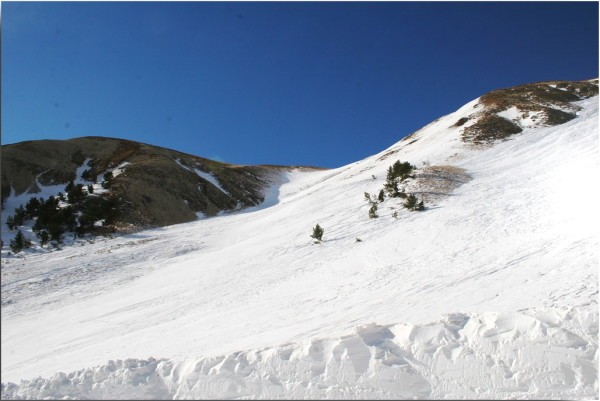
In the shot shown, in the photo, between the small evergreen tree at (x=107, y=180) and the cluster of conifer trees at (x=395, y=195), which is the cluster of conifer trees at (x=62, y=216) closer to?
the small evergreen tree at (x=107, y=180)

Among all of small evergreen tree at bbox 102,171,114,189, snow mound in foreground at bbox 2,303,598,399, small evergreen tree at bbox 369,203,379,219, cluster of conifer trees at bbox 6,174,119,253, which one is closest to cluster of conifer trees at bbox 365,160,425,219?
small evergreen tree at bbox 369,203,379,219

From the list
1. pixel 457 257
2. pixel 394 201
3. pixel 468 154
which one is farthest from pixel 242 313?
pixel 468 154

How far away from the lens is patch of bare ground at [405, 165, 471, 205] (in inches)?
821

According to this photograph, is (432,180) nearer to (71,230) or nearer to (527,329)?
(527,329)

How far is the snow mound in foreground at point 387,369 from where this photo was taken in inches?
226

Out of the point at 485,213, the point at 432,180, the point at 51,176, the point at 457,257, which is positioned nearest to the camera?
the point at 457,257

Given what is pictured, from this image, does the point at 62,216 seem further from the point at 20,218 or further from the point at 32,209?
the point at 20,218

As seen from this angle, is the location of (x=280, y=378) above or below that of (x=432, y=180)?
below

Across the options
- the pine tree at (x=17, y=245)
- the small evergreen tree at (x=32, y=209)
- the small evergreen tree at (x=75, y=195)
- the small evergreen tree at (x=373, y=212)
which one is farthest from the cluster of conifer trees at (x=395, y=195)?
the small evergreen tree at (x=75, y=195)

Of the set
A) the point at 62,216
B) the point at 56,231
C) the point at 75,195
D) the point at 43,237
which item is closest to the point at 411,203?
the point at 43,237

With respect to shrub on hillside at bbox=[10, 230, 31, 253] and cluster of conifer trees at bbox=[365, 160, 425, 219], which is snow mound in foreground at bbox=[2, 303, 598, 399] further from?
cluster of conifer trees at bbox=[365, 160, 425, 219]

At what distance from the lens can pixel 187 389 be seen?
5805 mm

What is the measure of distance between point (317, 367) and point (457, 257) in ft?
24.0

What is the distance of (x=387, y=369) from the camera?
6.04 metres
